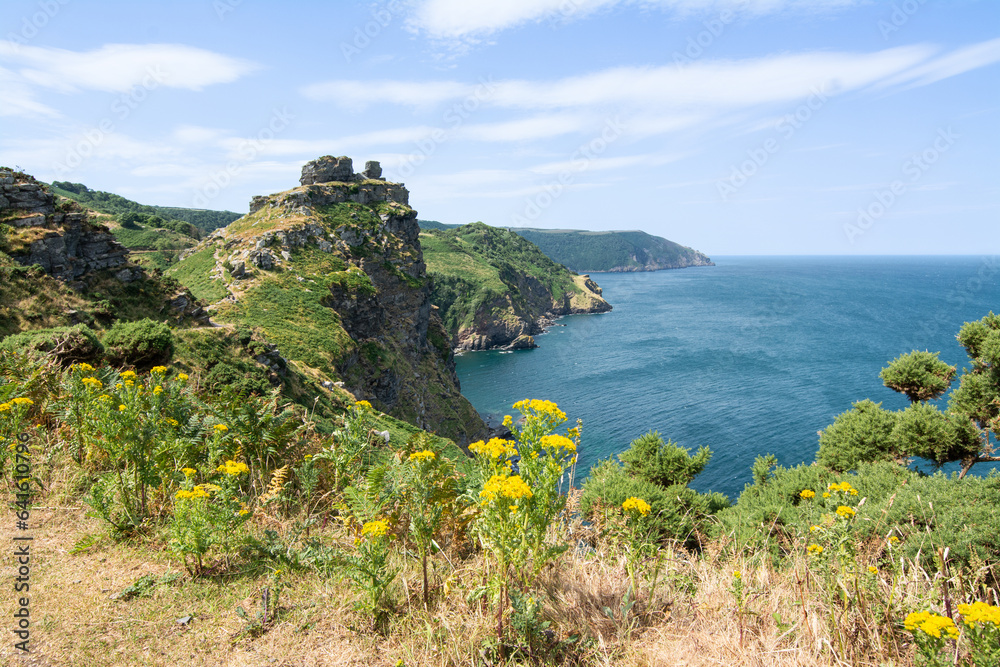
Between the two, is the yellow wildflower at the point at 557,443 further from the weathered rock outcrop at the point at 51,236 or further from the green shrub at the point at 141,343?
the weathered rock outcrop at the point at 51,236

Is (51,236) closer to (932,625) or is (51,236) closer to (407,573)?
(407,573)

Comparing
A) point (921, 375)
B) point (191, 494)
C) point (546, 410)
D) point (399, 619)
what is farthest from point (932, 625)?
point (921, 375)

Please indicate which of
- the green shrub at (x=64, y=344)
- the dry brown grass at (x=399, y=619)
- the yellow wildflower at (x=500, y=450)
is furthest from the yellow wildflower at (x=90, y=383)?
the yellow wildflower at (x=500, y=450)

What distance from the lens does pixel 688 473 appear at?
52.8 ft

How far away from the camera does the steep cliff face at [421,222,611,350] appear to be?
116125 millimetres

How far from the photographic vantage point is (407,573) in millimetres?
4738

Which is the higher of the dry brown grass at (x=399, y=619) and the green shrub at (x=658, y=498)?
the dry brown grass at (x=399, y=619)

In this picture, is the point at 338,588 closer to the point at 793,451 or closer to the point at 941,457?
the point at 941,457

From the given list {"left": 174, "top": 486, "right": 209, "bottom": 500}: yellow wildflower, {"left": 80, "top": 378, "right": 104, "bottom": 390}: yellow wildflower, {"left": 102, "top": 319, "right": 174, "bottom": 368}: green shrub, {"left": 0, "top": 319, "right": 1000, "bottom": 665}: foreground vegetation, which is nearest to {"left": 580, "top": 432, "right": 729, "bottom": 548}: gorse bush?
{"left": 0, "top": 319, "right": 1000, "bottom": 665}: foreground vegetation

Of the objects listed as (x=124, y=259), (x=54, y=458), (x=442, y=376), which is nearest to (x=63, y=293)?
(x=124, y=259)

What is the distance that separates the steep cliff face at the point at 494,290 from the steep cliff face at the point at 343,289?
1799cm

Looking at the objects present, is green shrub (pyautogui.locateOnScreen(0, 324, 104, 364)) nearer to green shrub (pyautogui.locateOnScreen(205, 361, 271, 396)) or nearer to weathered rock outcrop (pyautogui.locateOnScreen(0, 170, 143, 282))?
green shrub (pyautogui.locateOnScreen(205, 361, 271, 396))

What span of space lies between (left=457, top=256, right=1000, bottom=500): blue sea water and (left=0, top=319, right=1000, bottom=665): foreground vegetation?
121ft

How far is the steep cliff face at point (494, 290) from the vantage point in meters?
116
